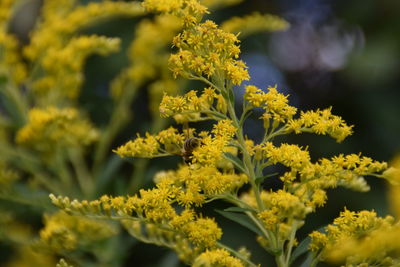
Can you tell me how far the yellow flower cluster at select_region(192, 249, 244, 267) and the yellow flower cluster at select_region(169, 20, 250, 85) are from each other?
0.56 m

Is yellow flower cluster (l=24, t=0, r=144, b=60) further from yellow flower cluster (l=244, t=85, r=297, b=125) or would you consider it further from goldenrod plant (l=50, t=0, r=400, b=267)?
yellow flower cluster (l=244, t=85, r=297, b=125)

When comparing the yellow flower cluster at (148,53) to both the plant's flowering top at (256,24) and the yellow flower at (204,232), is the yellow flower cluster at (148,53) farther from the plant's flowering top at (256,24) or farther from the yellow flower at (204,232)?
the yellow flower at (204,232)

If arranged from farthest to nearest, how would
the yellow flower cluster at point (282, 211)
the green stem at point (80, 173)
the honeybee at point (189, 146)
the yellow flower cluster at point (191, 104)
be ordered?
the green stem at point (80, 173), the honeybee at point (189, 146), the yellow flower cluster at point (191, 104), the yellow flower cluster at point (282, 211)

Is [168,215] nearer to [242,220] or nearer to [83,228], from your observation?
[242,220]

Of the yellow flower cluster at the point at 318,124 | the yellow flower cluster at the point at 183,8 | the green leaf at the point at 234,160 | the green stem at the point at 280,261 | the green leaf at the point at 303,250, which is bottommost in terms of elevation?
the green stem at the point at 280,261

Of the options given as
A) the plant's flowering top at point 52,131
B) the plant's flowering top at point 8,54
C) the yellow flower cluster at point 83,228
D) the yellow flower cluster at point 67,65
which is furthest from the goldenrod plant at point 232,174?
the plant's flowering top at point 8,54

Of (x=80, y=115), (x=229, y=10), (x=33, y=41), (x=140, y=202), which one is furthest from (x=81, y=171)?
(x=229, y=10)

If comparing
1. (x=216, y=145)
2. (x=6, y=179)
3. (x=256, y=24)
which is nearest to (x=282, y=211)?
(x=216, y=145)

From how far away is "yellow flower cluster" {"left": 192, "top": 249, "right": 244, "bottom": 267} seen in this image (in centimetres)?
183

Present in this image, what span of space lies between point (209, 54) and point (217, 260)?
671 millimetres

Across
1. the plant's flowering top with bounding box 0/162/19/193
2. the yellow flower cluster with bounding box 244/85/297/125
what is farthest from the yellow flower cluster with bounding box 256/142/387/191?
the plant's flowering top with bounding box 0/162/19/193

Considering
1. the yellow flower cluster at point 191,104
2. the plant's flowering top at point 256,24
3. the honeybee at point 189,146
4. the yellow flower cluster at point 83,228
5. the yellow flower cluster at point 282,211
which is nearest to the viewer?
the yellow flower cluster at point 282,211

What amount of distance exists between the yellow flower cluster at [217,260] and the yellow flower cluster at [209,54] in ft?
1.83

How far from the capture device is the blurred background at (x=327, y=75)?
4484mm
